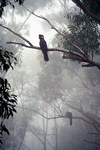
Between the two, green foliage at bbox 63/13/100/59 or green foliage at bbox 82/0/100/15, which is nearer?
green foliage at bbox 82/0/100/15

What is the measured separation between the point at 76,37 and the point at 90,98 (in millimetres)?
16468

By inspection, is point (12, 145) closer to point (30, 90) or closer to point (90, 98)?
point (30, 90)

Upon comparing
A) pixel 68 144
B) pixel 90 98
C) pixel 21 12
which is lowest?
pixel 68 144

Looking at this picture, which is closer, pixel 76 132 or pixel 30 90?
pixel 76 132

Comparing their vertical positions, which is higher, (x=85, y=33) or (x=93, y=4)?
(x=93, y=4)

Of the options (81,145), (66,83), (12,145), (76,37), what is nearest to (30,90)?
(66,83)

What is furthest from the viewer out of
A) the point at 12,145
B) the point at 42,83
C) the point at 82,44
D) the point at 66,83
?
the point at 66,83

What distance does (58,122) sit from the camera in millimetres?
29141

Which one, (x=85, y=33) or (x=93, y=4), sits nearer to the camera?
(x=93, y=4)

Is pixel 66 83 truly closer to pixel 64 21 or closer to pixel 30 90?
pixel 30 90

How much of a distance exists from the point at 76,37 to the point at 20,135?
19.7m

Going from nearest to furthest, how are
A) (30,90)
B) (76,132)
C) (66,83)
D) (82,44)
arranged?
(82,44) < (66,83) < (76,132) < (30,90)

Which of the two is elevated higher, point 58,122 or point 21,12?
point 21,12

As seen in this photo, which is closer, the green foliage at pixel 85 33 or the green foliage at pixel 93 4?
the green foliage at pixel 93 4
